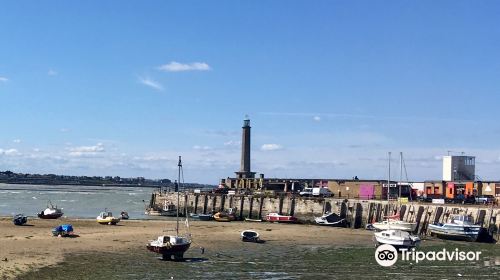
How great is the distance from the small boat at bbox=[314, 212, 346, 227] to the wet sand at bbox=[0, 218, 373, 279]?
2.91 m

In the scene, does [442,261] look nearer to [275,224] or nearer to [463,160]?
[275,224]

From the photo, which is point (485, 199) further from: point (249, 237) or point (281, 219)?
point (249, 237)

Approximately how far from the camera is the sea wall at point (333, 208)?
68.3 m

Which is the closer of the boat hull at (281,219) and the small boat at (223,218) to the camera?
the boat hull at (281,219)

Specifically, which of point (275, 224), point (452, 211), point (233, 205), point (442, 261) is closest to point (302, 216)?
point (275, 224)

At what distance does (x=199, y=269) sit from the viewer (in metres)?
41.5

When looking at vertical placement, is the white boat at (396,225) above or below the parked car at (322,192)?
below

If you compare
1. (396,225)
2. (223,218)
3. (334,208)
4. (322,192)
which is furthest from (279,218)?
(396,225)

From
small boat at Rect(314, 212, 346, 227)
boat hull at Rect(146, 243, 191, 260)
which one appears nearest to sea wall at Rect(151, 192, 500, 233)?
small boat at Rect(314, 212, 346, 227)

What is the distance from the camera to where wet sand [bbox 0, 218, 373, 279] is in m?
43.9

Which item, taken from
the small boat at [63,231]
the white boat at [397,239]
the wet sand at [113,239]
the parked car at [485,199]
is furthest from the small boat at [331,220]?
the small boat at [63,231]

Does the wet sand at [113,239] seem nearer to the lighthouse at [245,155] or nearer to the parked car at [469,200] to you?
the parked car at [469,200]

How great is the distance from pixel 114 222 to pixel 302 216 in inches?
1046

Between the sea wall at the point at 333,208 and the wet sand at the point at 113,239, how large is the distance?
16.2 feet
